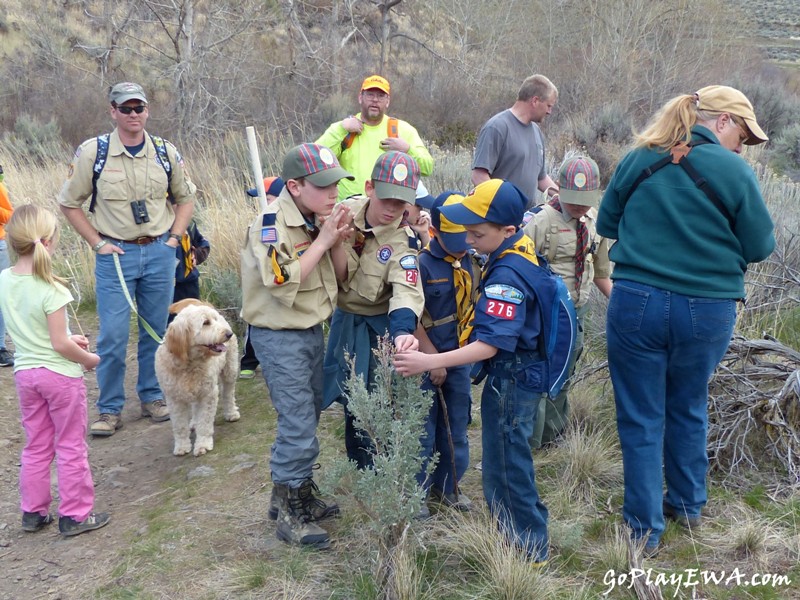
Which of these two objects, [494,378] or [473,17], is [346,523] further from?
[473,17]

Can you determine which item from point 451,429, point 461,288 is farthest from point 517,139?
point 451,429

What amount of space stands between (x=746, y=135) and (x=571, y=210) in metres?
1.14

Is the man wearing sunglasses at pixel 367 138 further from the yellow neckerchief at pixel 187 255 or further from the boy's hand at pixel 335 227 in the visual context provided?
the boy's hand at pixel 335 227

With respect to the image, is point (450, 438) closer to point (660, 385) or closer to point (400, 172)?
point (660, 385)

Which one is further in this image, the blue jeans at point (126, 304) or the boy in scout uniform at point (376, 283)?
the blue jeans at point (126, 304)

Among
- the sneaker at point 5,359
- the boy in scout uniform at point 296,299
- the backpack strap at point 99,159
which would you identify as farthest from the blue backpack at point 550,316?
the sneaker at point 5,359

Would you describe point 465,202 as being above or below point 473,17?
below

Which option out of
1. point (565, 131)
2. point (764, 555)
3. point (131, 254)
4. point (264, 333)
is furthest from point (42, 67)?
point (764, 555)

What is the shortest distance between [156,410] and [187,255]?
1.30m

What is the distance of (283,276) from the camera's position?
3.21 metres

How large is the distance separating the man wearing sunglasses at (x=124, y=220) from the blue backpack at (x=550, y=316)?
10.3 ft

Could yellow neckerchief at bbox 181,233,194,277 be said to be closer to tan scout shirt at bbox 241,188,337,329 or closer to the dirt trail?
the dirt trail

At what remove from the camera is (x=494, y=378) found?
324 cm

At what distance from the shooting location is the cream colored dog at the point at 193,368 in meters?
4.78
